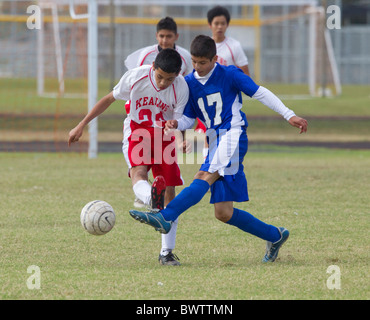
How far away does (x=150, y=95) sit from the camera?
606 cm

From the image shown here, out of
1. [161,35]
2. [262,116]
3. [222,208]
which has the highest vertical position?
[161,35]

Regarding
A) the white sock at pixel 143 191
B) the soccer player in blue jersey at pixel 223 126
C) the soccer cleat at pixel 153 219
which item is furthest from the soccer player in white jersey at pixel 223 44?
the soccer cleat at pixel 153 219

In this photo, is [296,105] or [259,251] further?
[296,105]

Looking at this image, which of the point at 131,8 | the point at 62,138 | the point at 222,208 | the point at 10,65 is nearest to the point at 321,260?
the point at 222,208

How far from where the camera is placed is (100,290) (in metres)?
4.79

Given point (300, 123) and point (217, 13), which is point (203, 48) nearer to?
point (300, 123)

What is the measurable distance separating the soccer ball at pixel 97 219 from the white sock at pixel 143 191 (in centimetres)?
28

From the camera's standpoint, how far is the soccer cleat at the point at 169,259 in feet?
18.7

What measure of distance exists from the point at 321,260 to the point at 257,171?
5991mm

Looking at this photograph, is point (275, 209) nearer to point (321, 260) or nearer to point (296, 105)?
point (321, 260)

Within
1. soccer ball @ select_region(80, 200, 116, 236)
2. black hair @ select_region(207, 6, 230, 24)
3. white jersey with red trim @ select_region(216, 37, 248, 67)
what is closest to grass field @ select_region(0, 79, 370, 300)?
soccer ball @ select_region(80, 200, 116, 236)

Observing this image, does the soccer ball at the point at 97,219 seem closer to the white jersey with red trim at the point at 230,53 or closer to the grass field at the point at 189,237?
the grass field at the point at 189,237

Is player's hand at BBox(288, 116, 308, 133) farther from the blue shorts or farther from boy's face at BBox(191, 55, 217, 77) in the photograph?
boy's face at BBox(191, 55, 217, 77)

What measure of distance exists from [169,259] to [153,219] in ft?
2.30
